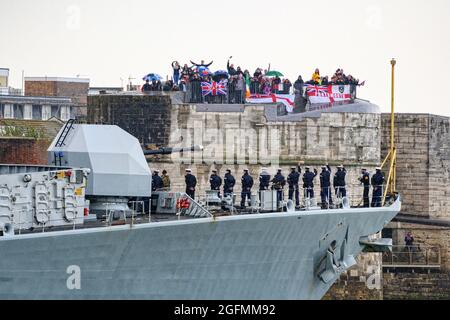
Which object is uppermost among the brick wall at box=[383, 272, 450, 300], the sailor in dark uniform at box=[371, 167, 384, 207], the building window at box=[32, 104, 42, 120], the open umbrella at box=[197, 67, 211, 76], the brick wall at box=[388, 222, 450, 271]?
the open umbrella at box=[197, 67, 211, 76]

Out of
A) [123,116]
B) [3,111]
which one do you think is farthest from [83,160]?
[3,111]

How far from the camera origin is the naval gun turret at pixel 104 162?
48.5 metres

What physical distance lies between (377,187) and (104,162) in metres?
9.51

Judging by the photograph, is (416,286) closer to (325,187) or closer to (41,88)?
(325,187)

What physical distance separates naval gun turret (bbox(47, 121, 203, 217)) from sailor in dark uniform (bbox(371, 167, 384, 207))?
766cm

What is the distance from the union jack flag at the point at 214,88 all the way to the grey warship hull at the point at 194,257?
13.1m

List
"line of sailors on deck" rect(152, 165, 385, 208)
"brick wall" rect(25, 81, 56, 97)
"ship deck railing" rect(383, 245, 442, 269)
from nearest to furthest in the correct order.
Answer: "line of sailors on deck" rect(152, 165, 385, 208) < "ship deck railing" rect(383, 245, 442, 269) < "brick wall" rect(25, 81, 56, 97)

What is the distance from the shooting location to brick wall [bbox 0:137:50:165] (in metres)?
63.3

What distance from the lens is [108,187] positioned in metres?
48.6

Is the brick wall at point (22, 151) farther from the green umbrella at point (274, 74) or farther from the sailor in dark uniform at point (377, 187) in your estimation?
the sailor in dark uniform at point (377, 187)

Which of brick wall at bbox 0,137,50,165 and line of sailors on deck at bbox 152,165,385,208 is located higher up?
brick wall at bbox 0,137,50,165

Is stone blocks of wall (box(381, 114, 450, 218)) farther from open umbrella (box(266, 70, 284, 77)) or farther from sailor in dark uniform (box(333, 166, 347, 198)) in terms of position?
sailor in dark uniform (box(333, 166, 347, 198))

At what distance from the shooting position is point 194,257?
47.8m

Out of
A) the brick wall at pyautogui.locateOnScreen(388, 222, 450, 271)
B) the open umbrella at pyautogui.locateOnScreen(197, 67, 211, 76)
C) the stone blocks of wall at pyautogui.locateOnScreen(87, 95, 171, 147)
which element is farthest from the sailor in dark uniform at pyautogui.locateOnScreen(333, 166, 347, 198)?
the brick wall at pyautogui.locateOnScreen(388, 222, 450, 271)
